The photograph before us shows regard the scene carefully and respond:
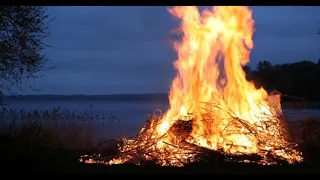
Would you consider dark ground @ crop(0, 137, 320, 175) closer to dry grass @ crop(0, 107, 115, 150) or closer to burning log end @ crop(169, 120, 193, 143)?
burning log end @ crop(169, 120, 193, 143)

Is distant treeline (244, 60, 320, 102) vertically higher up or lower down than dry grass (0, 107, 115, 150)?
higher up

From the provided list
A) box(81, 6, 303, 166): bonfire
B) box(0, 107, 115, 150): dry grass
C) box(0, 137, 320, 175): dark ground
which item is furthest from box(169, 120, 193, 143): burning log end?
box(0, 107, 115, 150): dry grass

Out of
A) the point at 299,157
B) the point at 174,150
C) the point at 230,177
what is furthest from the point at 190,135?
the point at 230,177

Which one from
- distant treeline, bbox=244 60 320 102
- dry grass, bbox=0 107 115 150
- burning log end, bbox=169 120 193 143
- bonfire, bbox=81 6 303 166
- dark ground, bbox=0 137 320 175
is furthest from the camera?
distant treeline, bbox=244 60 320 102

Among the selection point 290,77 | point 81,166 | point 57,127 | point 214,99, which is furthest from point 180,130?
point 290,77

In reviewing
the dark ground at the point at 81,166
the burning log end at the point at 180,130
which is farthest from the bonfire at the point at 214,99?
the dark ground at the point at 81,166

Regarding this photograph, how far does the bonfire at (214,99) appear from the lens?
7.66 metres

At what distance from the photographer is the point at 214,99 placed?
27.3 ft

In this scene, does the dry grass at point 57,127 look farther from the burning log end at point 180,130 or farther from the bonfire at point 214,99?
the burning log end at point 180,130

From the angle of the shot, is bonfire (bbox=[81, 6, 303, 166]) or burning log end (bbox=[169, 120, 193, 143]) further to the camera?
burning log end (bbox=[169, 120, 193, 143])

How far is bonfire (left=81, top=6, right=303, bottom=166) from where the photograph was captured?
766 centimetres

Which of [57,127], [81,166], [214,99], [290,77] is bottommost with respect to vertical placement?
[81,166]

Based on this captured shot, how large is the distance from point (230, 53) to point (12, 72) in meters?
4.45

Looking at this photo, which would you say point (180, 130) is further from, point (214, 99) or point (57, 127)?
point (57, 127)
